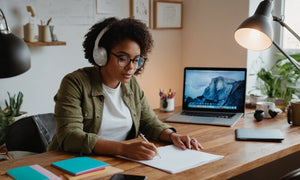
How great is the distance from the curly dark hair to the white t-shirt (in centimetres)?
18

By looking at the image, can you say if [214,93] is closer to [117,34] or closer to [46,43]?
[117,34]

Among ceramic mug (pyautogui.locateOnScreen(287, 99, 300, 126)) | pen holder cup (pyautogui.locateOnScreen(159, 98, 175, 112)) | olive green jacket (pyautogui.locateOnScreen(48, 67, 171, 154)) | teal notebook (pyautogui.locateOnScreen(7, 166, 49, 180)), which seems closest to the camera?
teal notebook (pyautogui.locateOnScreen(7, 166, 49, 180))

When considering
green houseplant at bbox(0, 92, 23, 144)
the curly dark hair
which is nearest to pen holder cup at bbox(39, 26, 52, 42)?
green houseplant at bbox(0, 92, 23, 144)

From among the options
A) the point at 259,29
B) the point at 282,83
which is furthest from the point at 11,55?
the point at 282,83

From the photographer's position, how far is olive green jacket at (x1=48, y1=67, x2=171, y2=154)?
5.26ft

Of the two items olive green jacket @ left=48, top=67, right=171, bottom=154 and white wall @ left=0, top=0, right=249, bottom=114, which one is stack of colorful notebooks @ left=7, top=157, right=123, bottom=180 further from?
white wall @ left=0, top=0, right=249, bottom=114

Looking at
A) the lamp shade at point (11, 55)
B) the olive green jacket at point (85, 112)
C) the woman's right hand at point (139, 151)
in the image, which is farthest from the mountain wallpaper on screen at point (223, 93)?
the lamp shade at point (11, 55)

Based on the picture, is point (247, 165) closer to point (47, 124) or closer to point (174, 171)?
point (174, 171)

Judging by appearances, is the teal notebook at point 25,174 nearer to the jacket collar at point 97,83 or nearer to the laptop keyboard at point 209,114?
the jacket collar at point 97,83

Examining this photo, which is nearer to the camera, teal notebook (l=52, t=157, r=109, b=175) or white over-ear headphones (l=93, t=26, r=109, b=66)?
teal notebook (l=52, t=157, r=109, b=175)

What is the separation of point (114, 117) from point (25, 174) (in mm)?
595

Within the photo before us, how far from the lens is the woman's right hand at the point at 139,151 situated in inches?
59.1

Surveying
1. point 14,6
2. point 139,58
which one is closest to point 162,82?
point 14,6

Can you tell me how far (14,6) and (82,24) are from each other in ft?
1.83
